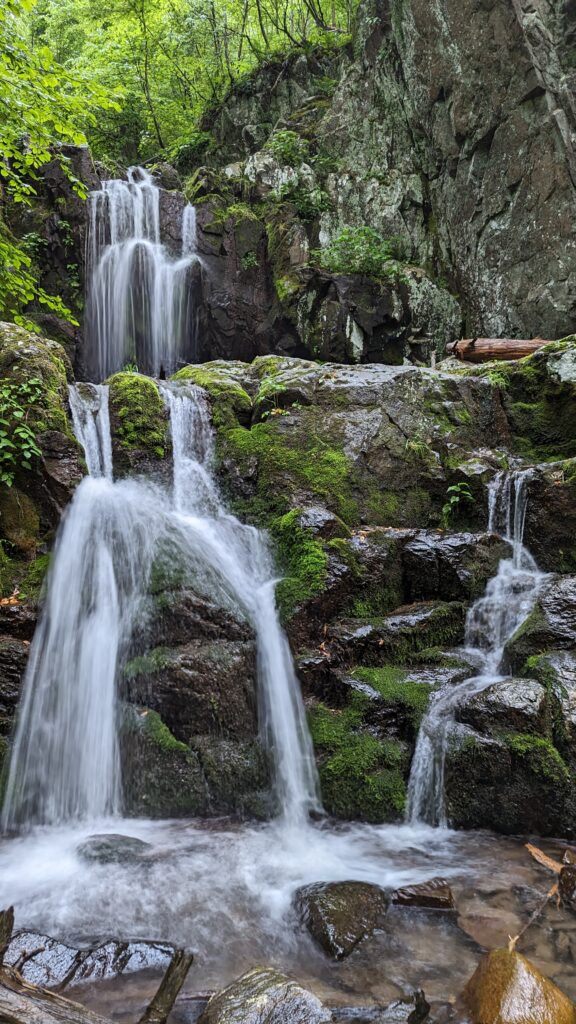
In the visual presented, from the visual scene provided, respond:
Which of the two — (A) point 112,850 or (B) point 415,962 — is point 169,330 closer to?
(A) point 112,850

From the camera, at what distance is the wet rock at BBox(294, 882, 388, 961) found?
310cm

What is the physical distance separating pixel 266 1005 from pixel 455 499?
227 inches

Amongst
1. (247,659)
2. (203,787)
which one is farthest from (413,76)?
(203,787)

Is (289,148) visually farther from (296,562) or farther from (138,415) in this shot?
(296,562)

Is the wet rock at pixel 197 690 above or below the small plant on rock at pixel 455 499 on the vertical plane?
below

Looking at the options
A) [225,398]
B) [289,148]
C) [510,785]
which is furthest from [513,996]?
[289,148]

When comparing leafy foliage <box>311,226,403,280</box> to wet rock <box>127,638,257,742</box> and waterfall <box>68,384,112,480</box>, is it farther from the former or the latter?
wet rock <box>127,638,257,742</box>

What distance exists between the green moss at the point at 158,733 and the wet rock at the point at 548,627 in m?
3.02

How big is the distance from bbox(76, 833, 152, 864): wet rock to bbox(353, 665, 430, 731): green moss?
7.28 feet

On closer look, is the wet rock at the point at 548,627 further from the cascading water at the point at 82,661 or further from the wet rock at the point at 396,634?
the cascading water at the point at 82,661

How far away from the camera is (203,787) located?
4719 millimetres

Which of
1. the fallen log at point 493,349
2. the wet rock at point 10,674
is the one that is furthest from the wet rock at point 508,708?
the fallen log at point 493,349

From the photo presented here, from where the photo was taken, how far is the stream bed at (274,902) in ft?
9.27

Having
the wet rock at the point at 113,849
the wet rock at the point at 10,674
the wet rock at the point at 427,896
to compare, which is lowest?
the wet rock at the point at 427,896
